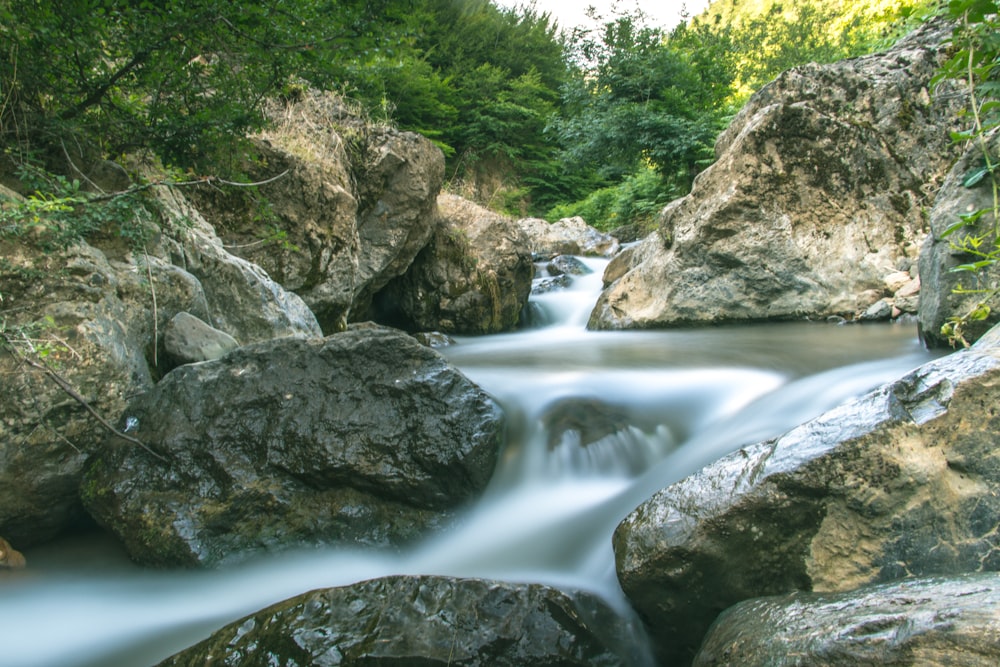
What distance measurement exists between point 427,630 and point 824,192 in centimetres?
613

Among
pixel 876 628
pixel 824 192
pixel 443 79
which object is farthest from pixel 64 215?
pixel 443 79

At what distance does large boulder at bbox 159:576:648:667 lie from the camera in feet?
5.84

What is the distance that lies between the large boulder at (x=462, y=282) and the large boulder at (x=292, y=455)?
470 cm

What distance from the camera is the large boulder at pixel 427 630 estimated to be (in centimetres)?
178

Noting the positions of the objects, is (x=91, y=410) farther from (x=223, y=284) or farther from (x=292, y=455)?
(x=223, y=284)

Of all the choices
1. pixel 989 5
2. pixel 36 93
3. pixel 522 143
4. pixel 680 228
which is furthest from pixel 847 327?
pixel 522 143

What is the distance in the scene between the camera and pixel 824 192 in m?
6.01

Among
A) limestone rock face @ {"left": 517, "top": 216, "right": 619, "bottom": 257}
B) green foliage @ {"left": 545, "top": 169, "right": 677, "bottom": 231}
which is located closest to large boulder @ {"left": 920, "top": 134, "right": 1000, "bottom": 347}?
limestone rock face @ {"left": 517, "top": 216, "right": 619, "bottom": 257}

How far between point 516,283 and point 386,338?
16.9 feet

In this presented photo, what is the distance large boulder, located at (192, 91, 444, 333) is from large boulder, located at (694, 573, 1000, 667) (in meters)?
3.42

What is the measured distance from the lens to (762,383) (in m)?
3.58

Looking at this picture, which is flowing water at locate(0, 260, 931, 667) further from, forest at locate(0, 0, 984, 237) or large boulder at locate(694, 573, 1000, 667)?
forest at locate(0, 0, 984, 237)

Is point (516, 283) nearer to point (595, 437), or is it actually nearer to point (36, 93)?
point (595, 437)

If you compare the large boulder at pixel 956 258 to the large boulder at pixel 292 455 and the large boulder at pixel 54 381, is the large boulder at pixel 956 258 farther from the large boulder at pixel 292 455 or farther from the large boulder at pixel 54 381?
the large boulder at pixel 54 381
